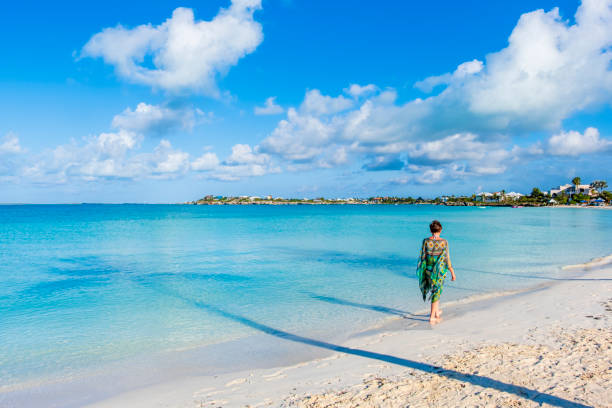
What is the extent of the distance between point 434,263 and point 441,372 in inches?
111

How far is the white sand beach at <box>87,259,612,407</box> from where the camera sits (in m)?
5.12

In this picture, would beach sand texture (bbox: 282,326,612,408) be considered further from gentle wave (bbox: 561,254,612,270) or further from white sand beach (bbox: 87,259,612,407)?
gentle wave (bbox: 561,254,612,270)

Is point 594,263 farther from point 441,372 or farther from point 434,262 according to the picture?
point 441,372

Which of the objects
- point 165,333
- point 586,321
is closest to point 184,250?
point 165,333

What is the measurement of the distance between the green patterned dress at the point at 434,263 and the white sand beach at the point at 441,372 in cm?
110

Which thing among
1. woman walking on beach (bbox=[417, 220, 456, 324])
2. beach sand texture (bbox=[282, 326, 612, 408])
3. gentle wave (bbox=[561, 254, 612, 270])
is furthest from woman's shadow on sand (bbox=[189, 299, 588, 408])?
gentle wave (bbox=[561, 254, 612, 270])

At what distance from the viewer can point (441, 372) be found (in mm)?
5984

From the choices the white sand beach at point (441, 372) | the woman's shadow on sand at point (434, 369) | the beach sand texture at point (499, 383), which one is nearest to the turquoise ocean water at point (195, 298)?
the woman's shadow on sand at point (434, 369)

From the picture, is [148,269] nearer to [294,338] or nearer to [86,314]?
[86,314]

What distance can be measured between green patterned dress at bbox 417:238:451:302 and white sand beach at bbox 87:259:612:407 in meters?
1.10

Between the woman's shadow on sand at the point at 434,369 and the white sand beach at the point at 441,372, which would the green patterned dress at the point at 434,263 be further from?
the woman's shadow on sand at the point at 434,369

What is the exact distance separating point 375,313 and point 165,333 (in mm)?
5833

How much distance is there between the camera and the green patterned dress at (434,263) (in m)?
8.26

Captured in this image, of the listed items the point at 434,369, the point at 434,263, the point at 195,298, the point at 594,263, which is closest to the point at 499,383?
the point at 434,369
